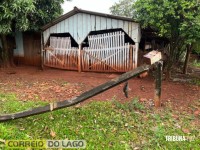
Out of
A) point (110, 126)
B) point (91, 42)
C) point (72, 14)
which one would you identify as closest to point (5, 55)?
point (72, 14)

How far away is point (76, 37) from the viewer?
34.0 ft

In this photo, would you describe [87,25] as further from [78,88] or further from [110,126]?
[110,126]

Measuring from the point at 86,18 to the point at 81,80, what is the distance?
10.6ft

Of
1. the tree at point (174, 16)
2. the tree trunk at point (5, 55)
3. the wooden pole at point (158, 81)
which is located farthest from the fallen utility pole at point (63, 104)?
the tree trunk at point (5, 55)

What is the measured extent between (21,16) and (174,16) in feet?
21.3

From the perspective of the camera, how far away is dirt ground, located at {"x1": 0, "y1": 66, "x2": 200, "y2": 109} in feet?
21.6

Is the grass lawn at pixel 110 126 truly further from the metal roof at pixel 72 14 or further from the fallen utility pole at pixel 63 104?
the metal roof at pixel 72 14

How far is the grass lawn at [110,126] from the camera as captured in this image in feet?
13.8

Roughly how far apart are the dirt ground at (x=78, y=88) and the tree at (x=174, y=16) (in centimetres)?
189

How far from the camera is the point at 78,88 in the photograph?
759cm

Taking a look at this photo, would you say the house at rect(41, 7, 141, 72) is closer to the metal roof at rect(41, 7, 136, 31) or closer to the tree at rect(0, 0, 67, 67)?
the metal roof at rect(41, 7, 136, 31)

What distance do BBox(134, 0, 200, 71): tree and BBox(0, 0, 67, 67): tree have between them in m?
4.86

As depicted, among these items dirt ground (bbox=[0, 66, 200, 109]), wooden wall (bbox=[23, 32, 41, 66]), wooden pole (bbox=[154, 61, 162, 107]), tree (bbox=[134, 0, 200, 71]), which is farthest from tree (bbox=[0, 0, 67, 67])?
wooden pole (bbox=[154, 61, 162, 107])

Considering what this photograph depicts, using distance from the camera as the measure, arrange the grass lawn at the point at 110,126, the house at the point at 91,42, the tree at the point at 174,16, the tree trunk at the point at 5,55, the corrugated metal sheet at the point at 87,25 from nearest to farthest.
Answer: the grass lawn at the point at 110,126
the tree at the point at 174,16
the corrugated metal sheet at the point at 87,25
the house at the point at 91,42
the tree trunk at the point at 5,55
